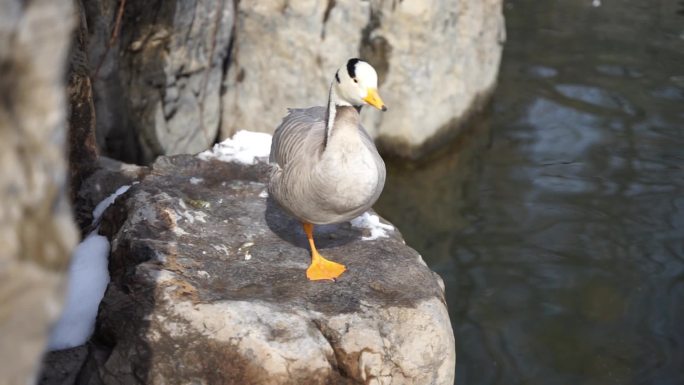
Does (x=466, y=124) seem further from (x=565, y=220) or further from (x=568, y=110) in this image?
(x=565, y=220)

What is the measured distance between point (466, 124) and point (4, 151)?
328 inches

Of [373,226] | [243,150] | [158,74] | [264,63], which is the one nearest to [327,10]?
[264,63]

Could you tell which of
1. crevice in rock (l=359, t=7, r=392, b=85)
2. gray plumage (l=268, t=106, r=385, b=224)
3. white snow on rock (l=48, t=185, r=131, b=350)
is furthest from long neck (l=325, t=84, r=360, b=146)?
crevice in rock (l=359, t=7, r=392, b=85)

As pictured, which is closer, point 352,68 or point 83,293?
point 352,68

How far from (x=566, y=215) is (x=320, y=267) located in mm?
4432

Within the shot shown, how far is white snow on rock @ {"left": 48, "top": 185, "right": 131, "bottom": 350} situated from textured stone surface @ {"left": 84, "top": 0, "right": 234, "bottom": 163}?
7.37 feet

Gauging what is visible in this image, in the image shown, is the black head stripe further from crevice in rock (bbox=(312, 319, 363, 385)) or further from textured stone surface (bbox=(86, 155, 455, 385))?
crevice in rock (bbox=(312, 319, 363, 385))

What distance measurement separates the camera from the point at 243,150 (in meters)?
5.16

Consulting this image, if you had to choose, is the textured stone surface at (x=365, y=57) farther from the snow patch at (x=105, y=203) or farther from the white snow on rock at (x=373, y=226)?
the white snow on rock at (x=373, y=226)

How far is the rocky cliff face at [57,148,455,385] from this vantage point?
10.8 ft

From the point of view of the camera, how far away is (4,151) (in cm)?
133

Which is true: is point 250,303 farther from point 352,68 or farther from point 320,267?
point 352,68

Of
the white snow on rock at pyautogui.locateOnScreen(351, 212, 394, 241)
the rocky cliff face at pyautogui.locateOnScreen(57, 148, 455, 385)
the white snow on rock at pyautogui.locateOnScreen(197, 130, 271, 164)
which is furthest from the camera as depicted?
the white snow on rock at pyautogui.locateOnScreen(197, 130, 271, 164)

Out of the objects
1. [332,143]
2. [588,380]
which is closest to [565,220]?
[588,380]
